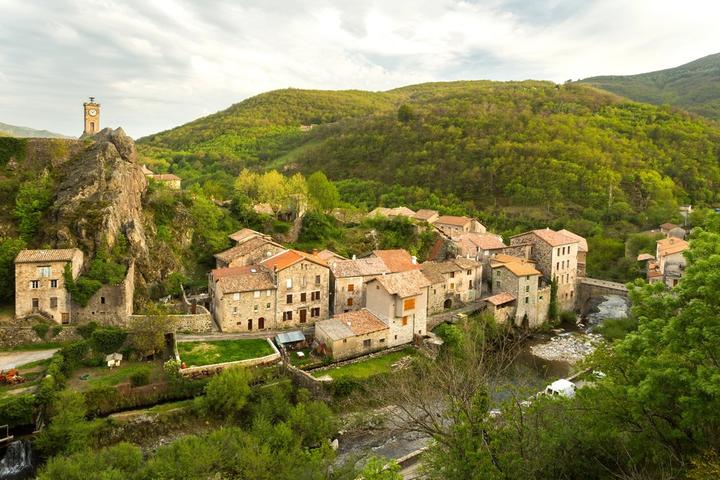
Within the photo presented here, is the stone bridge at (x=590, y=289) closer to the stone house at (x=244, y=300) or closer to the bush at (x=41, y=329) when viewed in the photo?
the stone house at (x=244, y=300)

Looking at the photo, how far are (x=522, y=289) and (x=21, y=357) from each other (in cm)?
4342

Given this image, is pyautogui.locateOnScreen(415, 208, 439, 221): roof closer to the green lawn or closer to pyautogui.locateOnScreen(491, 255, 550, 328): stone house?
pyautogui.locateOnScreen(491, 255, 550, 328): stone house

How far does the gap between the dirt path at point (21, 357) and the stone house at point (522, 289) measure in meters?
39.8

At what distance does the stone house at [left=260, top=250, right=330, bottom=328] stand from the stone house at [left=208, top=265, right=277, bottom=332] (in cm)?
74

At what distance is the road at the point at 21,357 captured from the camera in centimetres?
3092

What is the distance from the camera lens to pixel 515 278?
48531mm

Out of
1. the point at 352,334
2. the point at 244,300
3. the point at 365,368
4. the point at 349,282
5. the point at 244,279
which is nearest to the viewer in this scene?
the point at 365,368

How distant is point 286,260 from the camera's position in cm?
4147

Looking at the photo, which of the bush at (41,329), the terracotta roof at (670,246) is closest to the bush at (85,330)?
the bush at (41,329)

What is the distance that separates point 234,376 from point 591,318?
44.0m

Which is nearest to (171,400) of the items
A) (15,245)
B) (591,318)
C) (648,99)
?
(15,245)

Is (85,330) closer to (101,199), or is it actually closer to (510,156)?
(101,199)

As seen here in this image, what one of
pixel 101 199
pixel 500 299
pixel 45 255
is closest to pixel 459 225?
pixel 500 299

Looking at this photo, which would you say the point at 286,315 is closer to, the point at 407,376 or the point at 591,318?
the point at 407,376
